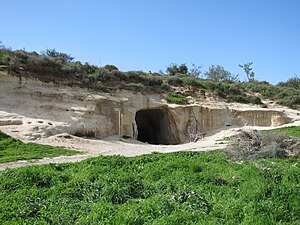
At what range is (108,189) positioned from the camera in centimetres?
688

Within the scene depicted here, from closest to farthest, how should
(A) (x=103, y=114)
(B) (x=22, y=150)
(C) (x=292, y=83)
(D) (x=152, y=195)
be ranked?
(D) (x=152, y=195), (B) (x=22, y=150), (A) (x=103, y=114), (C) (x=292, y=83)

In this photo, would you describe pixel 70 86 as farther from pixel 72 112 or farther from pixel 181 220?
pixel 181 220

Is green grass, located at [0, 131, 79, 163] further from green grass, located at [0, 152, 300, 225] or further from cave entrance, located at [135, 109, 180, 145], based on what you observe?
cave entrance, located at [135, 109, 180, 145]

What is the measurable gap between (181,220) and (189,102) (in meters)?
24.8

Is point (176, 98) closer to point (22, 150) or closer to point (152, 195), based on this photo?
point (22, 150)

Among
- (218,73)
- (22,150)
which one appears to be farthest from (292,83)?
(22,150)

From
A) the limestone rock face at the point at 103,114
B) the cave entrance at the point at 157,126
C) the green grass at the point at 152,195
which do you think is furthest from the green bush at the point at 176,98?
the green grass at the point at 152,195

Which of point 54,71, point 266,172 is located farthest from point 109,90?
point 266,172

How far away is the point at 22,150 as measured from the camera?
1425cm

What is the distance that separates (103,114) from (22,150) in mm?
9635

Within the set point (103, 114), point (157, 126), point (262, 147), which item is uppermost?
point (103, 114)

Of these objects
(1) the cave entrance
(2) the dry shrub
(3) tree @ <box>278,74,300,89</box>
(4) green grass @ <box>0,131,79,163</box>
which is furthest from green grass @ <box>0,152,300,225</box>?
(3) tree @ <box>278,74,300,89</box>

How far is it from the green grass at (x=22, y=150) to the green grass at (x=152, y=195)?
3.94m

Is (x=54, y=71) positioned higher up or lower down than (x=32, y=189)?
higher up
